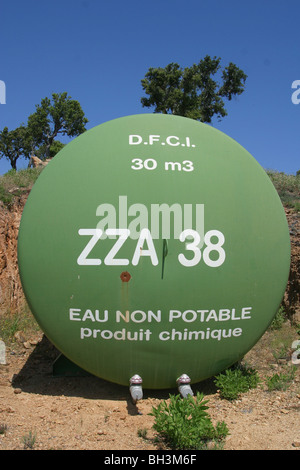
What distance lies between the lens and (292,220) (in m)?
7.34

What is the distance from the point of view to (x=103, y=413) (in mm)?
3832

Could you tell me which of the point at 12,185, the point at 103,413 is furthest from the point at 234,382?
the point at 12,185

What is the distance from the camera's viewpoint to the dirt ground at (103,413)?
335 centimetres

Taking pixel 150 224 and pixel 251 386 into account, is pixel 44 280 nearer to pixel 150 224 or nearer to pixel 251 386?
pixel 150 224

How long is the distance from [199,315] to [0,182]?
591 cm

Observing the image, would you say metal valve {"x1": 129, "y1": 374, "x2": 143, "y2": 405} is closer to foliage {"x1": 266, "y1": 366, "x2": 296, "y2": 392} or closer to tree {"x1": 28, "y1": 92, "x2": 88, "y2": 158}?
foliage {"x1": 266, "y1": 366, "x2": 296, "y2": 392}

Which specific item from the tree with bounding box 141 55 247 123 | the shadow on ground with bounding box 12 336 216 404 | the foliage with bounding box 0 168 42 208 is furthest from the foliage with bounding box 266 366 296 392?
the tree with bounding box 141 55 247 123

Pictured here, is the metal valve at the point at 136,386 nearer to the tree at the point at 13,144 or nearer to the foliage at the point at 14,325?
the foliage at the point at 14,325

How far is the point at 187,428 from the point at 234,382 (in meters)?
1.19

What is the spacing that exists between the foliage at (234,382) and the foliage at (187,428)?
72cm

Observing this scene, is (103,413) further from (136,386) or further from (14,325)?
(14,325)

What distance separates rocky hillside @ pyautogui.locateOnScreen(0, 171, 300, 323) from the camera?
6.44 m

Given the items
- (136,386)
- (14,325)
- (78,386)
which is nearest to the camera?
(136,386)

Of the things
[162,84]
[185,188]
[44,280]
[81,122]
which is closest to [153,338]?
[44,280]
